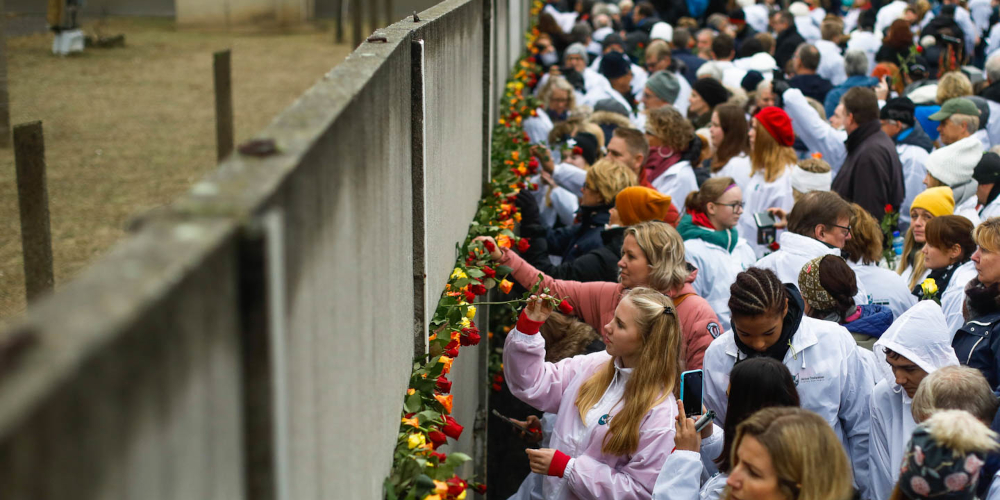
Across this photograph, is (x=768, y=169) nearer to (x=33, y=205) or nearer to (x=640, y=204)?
(x=640, y=204)

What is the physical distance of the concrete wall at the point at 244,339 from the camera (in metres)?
0.84

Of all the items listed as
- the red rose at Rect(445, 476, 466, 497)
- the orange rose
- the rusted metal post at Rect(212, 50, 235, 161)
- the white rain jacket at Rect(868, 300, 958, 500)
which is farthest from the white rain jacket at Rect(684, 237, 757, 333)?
the rusted metal post at Rect(212, 50, 235, 161)

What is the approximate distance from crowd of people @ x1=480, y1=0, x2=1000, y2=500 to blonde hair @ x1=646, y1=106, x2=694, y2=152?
0.02 m

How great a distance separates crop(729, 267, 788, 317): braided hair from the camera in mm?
3834

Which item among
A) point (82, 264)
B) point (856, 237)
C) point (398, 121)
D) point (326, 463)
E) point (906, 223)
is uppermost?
point (398, 121)

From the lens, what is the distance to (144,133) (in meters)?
16.2

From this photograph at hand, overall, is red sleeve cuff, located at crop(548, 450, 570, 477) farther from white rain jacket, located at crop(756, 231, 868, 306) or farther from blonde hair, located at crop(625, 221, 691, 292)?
white rain jacket, located at crop(756, 231, 868, 306)

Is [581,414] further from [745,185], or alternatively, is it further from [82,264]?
[82,264]

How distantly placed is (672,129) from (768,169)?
30.2 inches

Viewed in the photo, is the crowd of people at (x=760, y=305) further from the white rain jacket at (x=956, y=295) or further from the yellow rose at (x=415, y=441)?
the yellow rose at (x=415, y=441)

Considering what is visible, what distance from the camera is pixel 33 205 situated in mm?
7273

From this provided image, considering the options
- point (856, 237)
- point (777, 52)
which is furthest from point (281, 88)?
point (856, 237)

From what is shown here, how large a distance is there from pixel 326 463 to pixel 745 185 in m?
Result: 6.15

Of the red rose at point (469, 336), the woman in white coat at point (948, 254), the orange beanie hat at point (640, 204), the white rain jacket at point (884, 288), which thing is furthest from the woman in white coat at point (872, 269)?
the red rose at point (469, 336)
